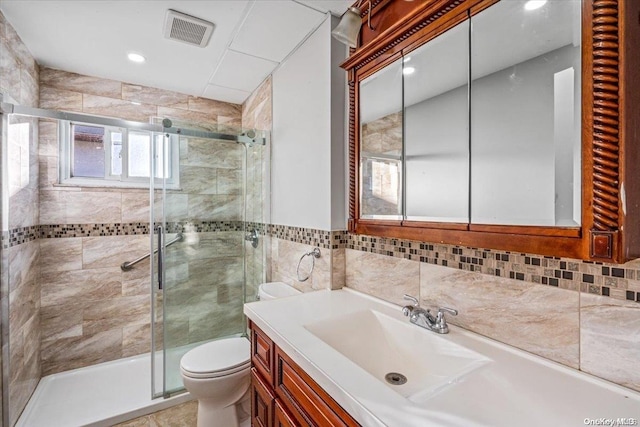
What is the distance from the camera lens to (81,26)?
1765 millimetres

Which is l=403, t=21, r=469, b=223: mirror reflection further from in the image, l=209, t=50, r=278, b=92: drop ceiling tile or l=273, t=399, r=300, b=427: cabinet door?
l=209, t=50, r=278, b=92: drop ceiling tile

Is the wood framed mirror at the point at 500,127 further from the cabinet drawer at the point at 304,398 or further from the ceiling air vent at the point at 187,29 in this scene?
the ceiling air vent at the point at 187,29

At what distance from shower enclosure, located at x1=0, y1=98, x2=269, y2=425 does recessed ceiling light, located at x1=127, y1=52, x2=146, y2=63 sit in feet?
1.55

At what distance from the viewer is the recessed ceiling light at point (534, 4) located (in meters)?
0.82

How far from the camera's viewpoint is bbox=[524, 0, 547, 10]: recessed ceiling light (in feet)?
2.69

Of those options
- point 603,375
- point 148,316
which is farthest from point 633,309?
point 148,316

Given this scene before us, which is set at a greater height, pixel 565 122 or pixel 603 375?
pixel 565 122

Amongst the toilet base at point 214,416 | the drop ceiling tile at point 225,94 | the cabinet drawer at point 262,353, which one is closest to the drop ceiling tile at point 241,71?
the drop ceiling tile at point 225,94

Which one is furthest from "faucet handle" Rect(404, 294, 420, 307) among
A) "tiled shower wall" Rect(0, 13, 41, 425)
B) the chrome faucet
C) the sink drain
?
"tiled shower wall" Rect(0, 13, 41, 425)

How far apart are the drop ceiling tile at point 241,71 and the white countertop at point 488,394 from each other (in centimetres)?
193

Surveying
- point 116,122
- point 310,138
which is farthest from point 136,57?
point 310,138

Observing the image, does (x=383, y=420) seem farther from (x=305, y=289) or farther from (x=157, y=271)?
(x=157, y=271)

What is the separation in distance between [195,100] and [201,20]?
124 cm

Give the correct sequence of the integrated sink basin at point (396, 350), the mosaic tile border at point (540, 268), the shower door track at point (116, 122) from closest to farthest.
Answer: the mosaic tile border at point (540, 268) < the integrated sink basin at point (396, 350) < the shower door track at point (116, 122)
